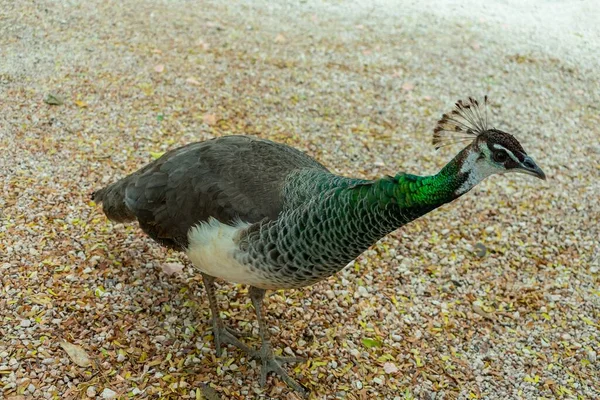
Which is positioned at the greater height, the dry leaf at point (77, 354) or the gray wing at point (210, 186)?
the gray wing at point (210, 186)

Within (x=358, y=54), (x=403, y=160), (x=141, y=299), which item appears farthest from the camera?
(x=358, y=54)

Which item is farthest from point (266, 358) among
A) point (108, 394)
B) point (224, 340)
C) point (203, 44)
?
point (203, 44)

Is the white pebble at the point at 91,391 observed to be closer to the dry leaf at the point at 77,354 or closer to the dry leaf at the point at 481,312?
the dry leaf at the point at 77,354

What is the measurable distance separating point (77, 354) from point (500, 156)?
7.67 feet

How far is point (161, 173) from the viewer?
3135 mm

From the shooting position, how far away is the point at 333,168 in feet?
15.7

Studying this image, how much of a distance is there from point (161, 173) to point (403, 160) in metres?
2.49

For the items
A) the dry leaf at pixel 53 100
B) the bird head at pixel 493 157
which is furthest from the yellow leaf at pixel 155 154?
the bird head at pixel 493 157

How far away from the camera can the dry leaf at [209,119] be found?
5.05 m

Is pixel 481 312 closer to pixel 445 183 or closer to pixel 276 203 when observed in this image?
pixel 445 183

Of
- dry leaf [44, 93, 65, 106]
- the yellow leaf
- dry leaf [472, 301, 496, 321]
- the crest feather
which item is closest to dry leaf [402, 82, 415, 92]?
the yellow leaf

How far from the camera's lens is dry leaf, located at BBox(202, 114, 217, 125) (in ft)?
16.6

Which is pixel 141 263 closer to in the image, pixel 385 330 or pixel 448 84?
pixel 385 330

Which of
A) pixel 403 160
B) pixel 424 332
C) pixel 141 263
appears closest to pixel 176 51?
pixel 403 160
